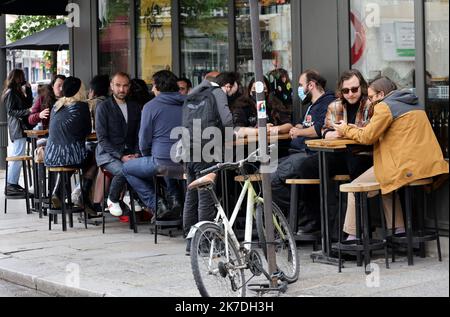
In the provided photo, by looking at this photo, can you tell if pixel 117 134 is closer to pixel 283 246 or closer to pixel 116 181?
pixel 116 181

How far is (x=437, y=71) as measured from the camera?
8156 millimetres

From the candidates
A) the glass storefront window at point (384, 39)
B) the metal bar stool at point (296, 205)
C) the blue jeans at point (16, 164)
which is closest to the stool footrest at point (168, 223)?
the metal bar stool at point (296, 205)

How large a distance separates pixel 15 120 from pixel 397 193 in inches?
284

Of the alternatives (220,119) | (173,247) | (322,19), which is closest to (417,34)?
(322,19)

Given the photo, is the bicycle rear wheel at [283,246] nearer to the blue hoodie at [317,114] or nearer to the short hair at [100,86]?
the blue hoodie at [317,114]

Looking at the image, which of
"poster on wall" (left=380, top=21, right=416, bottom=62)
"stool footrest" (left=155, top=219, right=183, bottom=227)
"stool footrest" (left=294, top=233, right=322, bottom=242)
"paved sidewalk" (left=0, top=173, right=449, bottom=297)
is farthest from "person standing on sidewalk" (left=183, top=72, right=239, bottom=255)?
"poster on wall" (left=380, top=21, right=416, bottom=62)

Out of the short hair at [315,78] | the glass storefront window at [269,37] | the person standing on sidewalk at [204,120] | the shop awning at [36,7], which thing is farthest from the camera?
the shop awning at [36,7]

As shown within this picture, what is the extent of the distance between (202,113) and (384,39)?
1946mm

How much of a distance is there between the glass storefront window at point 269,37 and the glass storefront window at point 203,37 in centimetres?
26

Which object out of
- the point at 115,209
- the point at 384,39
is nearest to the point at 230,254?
the point at 384,39

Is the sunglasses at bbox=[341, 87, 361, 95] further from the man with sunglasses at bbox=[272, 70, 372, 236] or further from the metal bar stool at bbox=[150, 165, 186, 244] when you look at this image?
the metal bar stool at bbox=[150, 165, 186, 244]

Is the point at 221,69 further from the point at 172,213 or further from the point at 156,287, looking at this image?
the point at 156,287

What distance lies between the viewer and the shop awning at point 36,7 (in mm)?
14359

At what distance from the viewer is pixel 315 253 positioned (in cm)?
820
